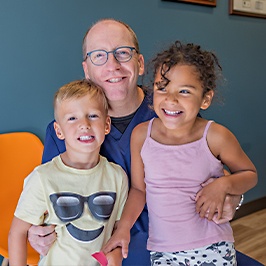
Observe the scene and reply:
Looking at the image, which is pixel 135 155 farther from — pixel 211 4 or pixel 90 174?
pixel 211 4

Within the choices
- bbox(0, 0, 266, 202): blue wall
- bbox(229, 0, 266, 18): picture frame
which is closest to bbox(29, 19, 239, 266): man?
bbox(0, 0, 266, 202): blue wall

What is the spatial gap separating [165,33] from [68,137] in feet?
5.58

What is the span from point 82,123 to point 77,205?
0.82ft

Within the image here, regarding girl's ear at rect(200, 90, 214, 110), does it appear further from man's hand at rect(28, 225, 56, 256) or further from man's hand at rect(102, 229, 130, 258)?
man's hand at rect(28, 225, 56, 256)

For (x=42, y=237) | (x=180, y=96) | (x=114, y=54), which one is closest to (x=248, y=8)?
(x=114, y=54)

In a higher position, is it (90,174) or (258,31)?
(258,31)

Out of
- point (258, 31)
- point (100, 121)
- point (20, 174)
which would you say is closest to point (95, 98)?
point (100, 121)

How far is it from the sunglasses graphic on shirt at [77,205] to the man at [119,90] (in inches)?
8.7

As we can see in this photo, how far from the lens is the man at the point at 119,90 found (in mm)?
1374

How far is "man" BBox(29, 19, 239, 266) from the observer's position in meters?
1.37

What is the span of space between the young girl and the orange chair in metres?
0.81

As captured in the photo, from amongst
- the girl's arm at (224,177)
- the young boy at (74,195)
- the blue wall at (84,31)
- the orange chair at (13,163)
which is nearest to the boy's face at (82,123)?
the young boy at (74,195)

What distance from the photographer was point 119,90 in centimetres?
137

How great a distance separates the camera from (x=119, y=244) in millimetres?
1143
